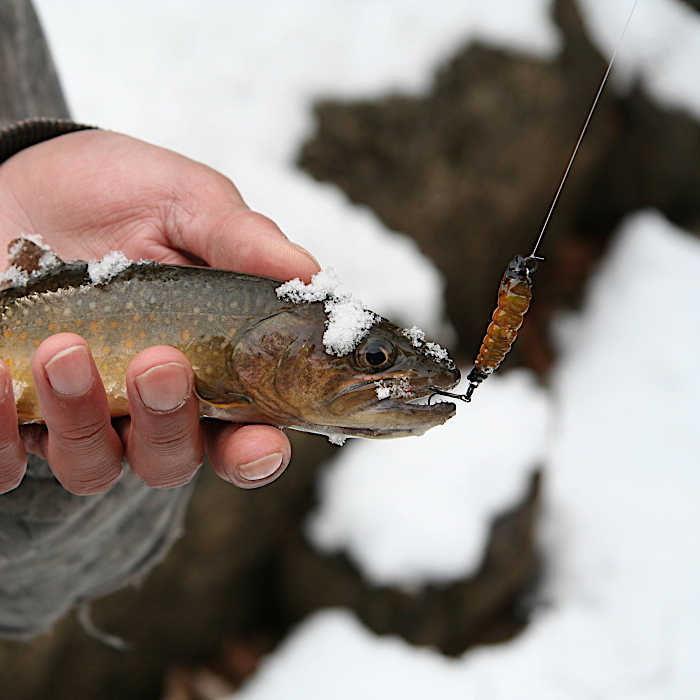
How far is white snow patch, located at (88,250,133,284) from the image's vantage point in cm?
207

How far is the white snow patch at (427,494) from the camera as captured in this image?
443 cm

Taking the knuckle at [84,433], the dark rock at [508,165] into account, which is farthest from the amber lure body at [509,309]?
the dark rock at [508,165]

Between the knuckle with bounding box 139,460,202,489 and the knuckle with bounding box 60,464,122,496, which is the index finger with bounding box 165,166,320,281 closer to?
the knuckle with bounding box 139,460,202,489

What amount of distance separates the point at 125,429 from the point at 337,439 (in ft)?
2.01

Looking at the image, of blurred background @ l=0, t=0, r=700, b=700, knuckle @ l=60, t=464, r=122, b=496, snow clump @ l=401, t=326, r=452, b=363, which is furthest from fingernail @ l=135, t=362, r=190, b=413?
blurred background @ l=0, t=0, r=700, b=700

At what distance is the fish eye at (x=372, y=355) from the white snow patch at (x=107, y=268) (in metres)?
0.70

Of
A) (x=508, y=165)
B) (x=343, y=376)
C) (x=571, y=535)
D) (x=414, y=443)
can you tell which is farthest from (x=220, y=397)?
(x=508, y=165)

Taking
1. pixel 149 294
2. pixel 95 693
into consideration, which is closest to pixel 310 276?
pixel 149 294

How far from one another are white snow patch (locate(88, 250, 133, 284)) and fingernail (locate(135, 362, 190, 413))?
0.41 metres

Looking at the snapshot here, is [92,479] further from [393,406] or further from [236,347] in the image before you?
[393,406]

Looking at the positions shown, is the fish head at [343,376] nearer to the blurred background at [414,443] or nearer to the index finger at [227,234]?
the index finger at [227,234]

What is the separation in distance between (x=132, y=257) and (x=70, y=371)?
89 cm

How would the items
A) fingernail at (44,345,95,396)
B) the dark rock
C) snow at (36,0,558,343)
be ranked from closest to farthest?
1. fingernail at (44,345,95,396)
2. snow at (36,0,558,343)
3. the dark rock

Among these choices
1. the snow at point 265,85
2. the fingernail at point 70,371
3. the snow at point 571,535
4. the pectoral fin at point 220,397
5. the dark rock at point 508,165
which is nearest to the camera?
the fingernail at point 70,371
